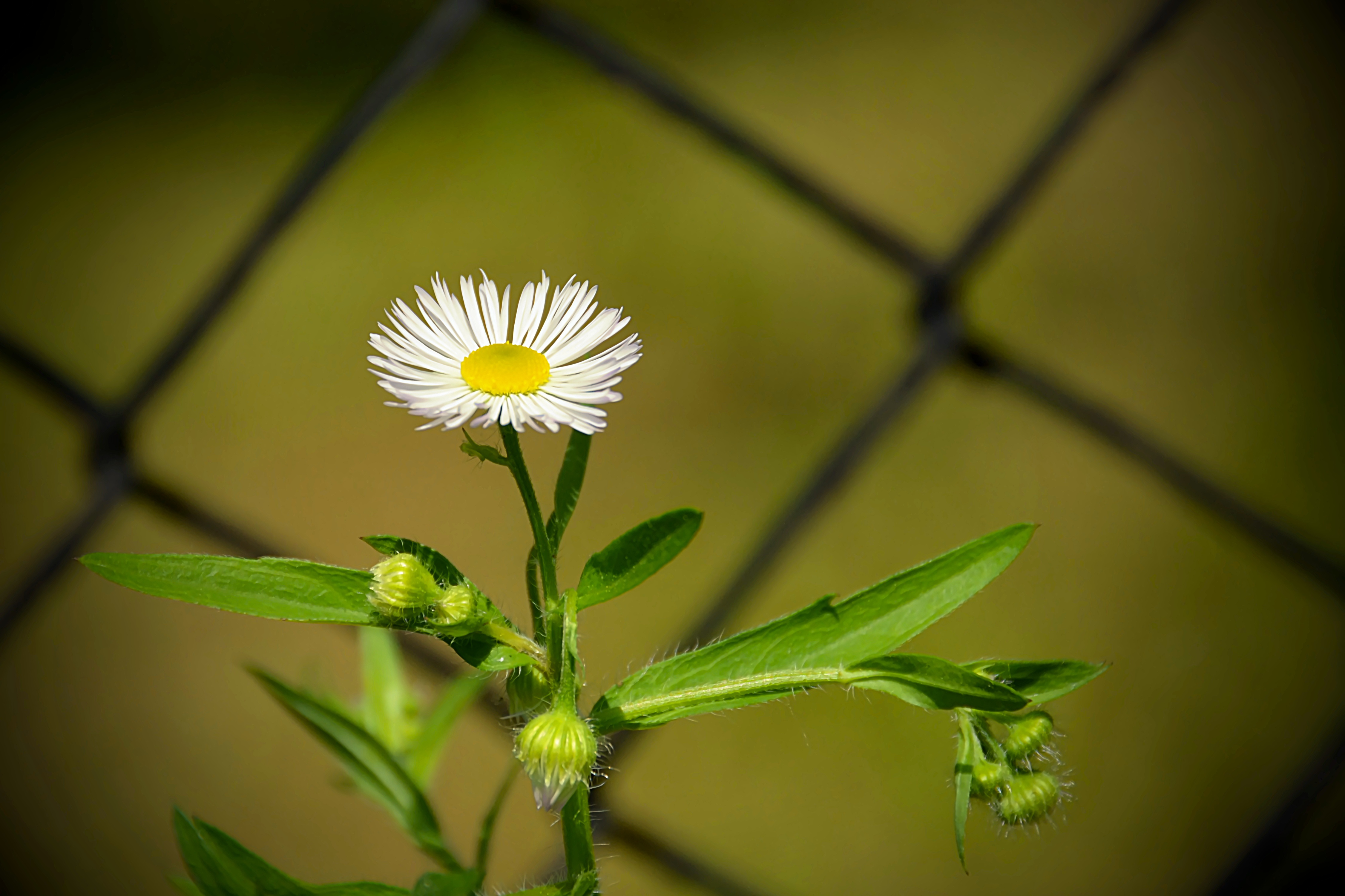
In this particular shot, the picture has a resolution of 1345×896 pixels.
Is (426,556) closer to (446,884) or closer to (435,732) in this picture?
(446,884)

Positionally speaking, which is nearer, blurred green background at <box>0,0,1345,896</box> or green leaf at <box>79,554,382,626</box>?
green leaf at <box>79,554,382,626</box>

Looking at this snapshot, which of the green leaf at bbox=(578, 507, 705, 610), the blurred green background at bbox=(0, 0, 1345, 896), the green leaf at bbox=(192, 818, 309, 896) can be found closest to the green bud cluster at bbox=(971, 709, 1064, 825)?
the green leaf at bbox=(578, 507, 705, 610)

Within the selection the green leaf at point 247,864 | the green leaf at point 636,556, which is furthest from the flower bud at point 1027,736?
the green leaf at point 247,864

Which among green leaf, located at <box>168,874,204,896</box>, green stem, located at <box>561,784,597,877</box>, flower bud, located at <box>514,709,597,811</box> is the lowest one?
green leaf, located at <box>168,874,204,896</box>

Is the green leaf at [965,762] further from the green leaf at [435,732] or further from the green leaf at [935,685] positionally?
the green leaf at [435,732]

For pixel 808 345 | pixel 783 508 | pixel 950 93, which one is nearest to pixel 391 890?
pixel 783 508

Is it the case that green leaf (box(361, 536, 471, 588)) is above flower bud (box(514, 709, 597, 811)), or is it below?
above

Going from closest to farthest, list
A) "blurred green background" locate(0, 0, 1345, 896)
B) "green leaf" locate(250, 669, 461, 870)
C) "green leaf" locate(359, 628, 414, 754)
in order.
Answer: "green leaf" locate(250, 669, 461, 870) < "green leaf" locate(359, 628, 414, 754) < "blurred green background" locate(0, 0, 1345, 896)

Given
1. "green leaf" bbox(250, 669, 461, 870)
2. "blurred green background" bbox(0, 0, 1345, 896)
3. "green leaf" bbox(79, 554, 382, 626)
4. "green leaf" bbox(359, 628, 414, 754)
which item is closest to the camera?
"green leaf" bbox(79, 554, 382, 626)

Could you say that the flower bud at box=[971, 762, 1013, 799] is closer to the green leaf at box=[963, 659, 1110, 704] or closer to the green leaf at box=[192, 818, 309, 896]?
the green leaf at box=[963, 659, 1110, 704]
